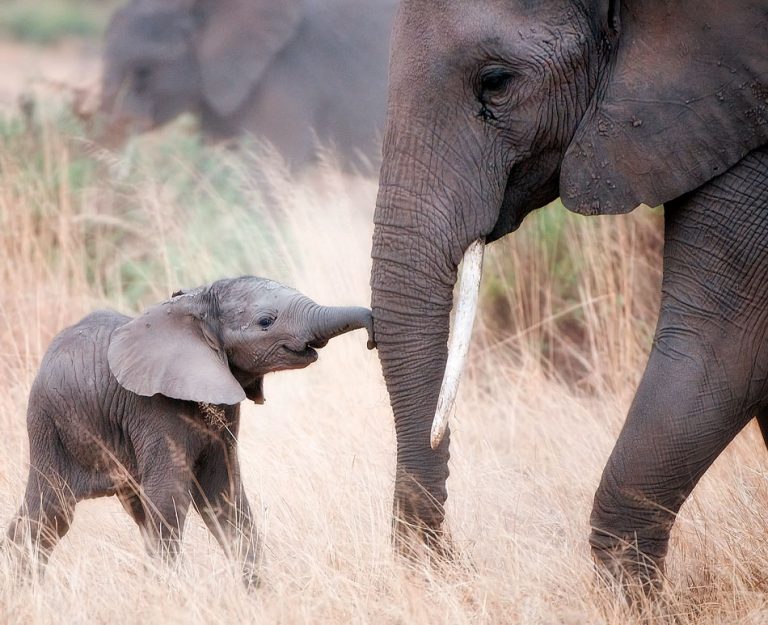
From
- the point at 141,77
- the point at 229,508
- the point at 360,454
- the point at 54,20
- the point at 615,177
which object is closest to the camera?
the point at 615,177

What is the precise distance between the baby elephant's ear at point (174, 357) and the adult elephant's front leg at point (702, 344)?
4.30 ft

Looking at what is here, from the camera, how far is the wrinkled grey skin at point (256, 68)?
1313 centimetres

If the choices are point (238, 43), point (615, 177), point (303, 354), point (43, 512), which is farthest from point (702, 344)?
point (238, 43)

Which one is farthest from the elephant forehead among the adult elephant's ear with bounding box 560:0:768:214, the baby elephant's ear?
the baby elephant's ear

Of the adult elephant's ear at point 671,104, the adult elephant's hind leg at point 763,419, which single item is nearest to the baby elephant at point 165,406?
the adult elephant's ear at point 671,104

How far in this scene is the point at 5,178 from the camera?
8.59 metres

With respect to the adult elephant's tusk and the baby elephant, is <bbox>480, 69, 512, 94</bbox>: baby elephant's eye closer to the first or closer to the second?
the adult elephant's tusk

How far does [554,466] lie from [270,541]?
1605 millimetres

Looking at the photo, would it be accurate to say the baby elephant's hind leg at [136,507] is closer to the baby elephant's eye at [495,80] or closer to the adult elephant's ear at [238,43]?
the baby elephant's eye at [495,80]

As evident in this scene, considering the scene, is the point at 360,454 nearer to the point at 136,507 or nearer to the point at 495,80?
the point at 136,507

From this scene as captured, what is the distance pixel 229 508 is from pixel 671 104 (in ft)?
6.65

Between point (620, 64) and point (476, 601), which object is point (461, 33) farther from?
point (476, 601)

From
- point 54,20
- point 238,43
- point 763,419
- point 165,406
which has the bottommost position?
point 763,419

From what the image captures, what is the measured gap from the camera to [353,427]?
6.45 metres
